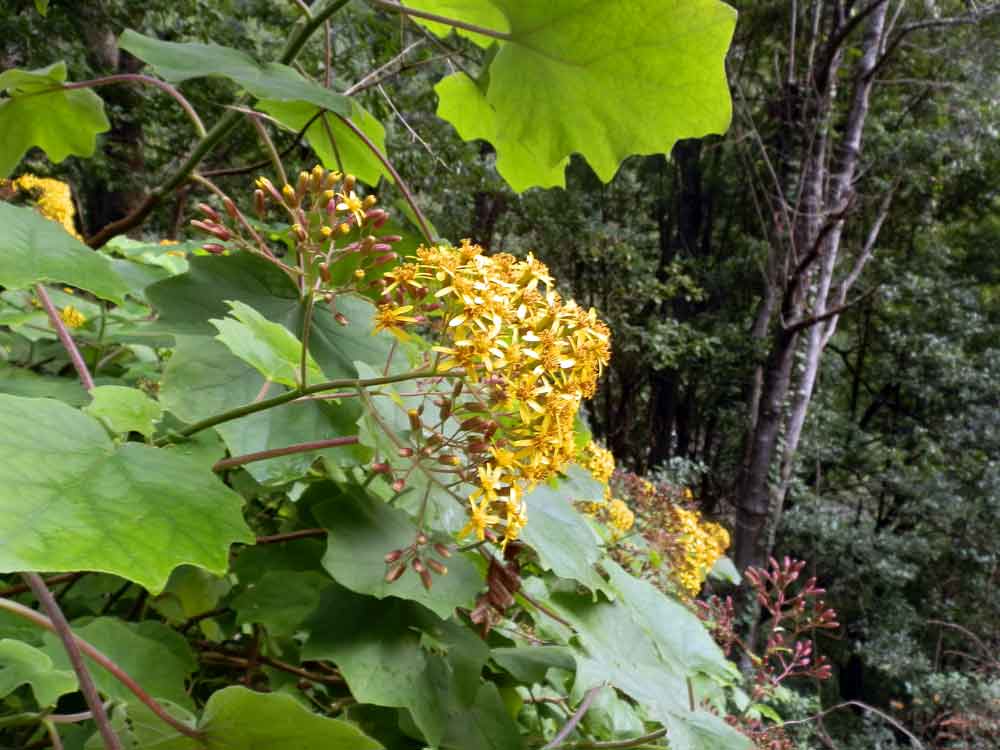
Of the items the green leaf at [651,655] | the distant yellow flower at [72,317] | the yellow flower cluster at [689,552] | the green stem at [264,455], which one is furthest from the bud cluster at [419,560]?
the yellow flower cluster at [689,552]

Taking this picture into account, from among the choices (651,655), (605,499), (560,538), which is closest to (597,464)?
(605,499)

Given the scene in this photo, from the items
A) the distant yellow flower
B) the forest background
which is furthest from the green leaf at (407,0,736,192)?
the forest background

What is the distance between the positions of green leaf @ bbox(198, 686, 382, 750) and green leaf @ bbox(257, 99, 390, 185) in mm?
672

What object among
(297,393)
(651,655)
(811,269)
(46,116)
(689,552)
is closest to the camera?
(297,393)

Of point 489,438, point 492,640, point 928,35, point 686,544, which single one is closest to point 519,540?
point 489,438

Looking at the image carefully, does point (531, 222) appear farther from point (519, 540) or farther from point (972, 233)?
point (519, 540)

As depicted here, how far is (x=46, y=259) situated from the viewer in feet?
2.60

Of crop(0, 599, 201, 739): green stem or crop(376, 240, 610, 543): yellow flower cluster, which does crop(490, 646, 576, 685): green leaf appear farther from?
crop(0, 599, 201, 739): green stem

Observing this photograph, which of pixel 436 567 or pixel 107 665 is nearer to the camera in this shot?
pixel 107 665

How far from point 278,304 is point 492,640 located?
523 mm

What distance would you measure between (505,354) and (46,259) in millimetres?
531

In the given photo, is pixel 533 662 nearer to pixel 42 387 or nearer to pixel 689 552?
pixel 42 387

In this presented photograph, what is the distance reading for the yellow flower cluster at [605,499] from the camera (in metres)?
1.50

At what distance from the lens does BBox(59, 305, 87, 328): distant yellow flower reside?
4.48ft
